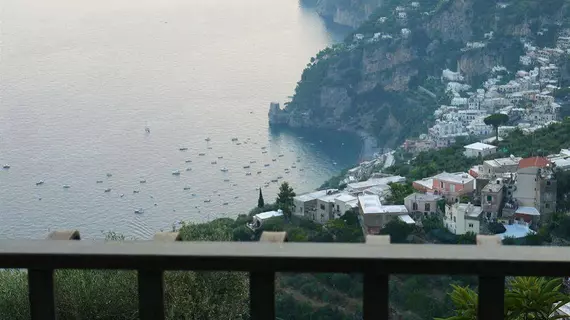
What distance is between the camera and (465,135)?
876 inches

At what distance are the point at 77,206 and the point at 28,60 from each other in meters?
15.0

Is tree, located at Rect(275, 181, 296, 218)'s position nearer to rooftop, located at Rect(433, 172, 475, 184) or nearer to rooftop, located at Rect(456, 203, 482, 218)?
rooftop, located at Rect(433, 172, 475, 184)

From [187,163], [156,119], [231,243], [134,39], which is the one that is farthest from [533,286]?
[134,39]

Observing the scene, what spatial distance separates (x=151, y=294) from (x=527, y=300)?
17.0 inches

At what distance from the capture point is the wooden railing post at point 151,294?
802mm

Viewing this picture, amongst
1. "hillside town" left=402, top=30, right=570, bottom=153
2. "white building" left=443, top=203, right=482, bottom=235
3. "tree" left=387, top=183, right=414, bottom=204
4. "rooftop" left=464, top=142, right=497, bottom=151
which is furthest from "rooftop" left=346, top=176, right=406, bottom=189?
"hillside town" left=402, top=30, right=570, bottom=153

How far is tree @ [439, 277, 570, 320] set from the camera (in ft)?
3.20

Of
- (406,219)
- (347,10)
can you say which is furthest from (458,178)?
(347,10)

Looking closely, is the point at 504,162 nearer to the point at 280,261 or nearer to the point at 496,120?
the point at 496,120

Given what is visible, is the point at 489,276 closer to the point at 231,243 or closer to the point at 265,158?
the point at 231,243

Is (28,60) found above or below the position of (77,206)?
above

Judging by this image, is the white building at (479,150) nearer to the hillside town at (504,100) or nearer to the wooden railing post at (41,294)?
the hillside town at (504,100)

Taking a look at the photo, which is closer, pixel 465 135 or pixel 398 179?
pixel 398 179

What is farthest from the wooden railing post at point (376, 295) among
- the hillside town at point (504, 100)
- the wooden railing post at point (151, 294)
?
the hillside town at point (504, 100)
